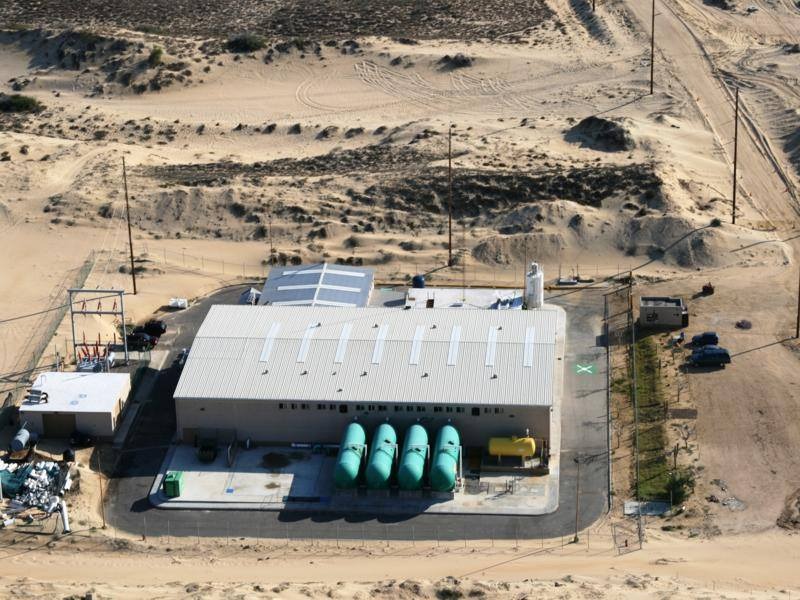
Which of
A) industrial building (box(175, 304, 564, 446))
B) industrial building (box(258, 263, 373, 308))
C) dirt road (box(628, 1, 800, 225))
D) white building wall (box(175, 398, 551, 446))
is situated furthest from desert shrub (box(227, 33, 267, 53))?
white building wall (box(175, 398, 551, 446))

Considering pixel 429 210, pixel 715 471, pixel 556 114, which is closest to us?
pixel 715 471

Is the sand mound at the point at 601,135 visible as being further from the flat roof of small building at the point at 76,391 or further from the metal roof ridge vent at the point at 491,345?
the flat roof of small building at the point at 76,391

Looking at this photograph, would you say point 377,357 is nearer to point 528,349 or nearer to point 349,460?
point 528,349

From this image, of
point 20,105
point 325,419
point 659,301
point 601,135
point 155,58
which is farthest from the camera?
point 155,58

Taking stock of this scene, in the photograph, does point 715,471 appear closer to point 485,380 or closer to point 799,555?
point 799,555

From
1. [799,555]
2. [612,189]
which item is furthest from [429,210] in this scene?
[799,555]

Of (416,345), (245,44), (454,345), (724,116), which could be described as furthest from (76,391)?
(245,44)
